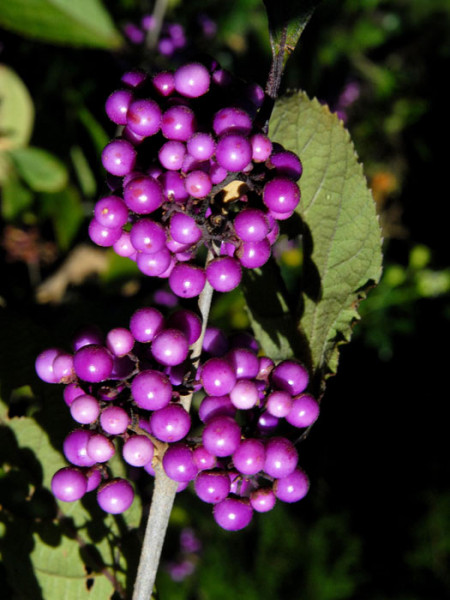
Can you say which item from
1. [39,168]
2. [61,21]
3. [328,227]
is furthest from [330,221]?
[39,168]

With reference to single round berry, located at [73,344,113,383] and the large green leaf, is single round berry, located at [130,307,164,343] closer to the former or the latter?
single round berry, located at [73,344,113,383]

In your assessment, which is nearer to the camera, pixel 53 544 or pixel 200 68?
pixel 200 68

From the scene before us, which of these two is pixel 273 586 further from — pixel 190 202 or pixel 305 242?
pixel 190 202

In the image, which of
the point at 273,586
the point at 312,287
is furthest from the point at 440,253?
the point at 312,287

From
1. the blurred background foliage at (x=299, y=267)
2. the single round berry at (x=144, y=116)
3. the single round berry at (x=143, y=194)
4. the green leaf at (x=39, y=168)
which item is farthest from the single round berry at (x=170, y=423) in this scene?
the green leaf at (x=39, y=168)

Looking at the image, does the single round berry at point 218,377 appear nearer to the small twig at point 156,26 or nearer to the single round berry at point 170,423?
the single round berry at point 170,423

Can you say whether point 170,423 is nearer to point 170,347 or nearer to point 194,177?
point 170,347

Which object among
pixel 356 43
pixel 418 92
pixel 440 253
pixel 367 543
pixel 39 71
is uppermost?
pixel 39 71

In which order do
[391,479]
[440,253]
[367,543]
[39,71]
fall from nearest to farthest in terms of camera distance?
1. [39,71]
2. [367,543]
3. [391,479]
4. [440,253]
